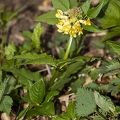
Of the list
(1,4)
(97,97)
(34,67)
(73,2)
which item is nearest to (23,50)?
(34,67)

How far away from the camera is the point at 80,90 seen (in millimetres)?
1604

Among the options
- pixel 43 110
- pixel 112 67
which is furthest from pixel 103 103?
pixel 43 110

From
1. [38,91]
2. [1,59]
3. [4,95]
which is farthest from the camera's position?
[1,59]

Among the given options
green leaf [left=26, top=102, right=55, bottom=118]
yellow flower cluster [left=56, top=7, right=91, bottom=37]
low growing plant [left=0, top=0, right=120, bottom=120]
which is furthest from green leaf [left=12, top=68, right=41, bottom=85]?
yellow flower cluster [left=56, top=7, right=91, bottom=37]

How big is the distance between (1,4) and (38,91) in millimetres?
1476

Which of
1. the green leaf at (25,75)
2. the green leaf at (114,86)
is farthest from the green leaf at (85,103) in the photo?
the green leaf at (25,75)

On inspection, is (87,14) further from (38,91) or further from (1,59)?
(1,59)

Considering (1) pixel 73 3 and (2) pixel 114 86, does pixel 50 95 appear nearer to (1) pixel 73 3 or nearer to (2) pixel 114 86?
(2) pixel 114 86

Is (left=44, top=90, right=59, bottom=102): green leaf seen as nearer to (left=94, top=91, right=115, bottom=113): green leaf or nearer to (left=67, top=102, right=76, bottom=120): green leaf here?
(left=67, top=102, right=76, bottom=120): green leaf

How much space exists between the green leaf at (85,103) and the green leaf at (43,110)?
0.14m

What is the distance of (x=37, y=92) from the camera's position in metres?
1.62

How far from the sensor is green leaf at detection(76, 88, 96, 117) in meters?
1.55

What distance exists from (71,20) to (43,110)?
51 centimetres

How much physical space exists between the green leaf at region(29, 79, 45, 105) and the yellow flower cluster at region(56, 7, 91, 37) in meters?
0.32
